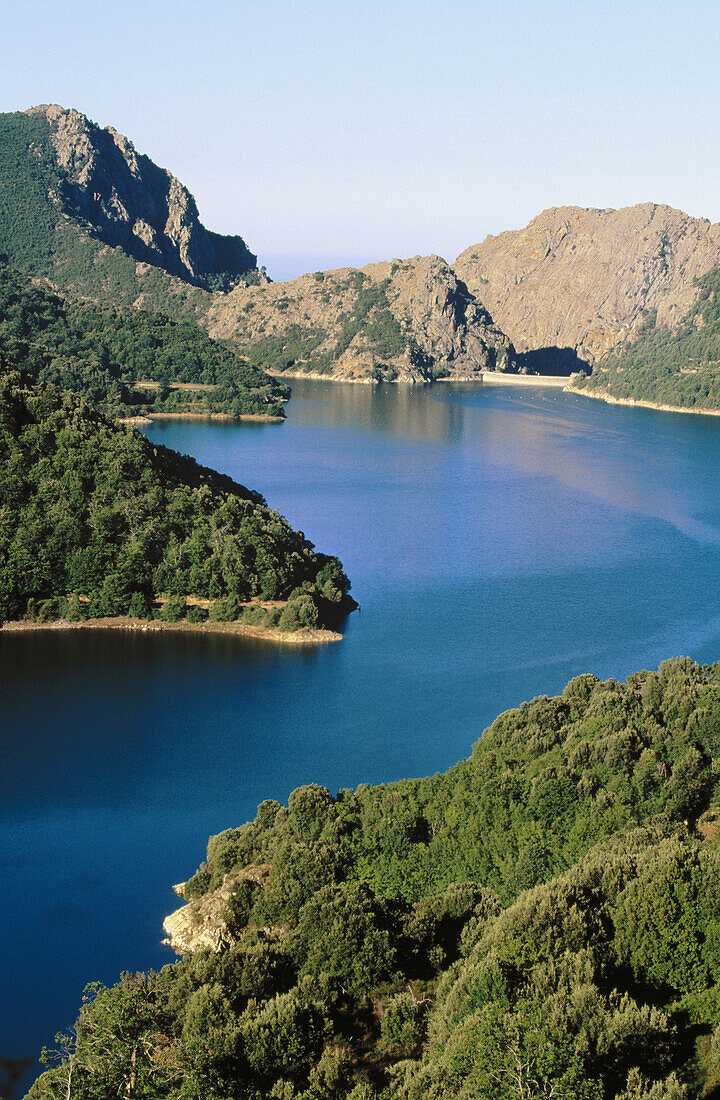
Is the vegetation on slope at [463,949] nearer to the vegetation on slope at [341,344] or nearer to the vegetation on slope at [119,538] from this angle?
the vegetation on slope at [119,538]

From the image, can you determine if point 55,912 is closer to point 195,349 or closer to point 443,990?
point 443,990

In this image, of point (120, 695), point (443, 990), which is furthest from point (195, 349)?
point (443, 990)

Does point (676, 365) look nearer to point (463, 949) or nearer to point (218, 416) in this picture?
point (218, 416)

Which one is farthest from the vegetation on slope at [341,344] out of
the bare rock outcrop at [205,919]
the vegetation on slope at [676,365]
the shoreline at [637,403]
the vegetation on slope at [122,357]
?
the bare rock outcrop at [205,919]

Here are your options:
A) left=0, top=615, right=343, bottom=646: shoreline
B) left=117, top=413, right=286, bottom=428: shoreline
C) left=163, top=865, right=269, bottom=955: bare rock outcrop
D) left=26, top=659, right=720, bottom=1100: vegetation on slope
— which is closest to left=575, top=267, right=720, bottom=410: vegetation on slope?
left=117, top=413, right=286, bottom=428: shoreline

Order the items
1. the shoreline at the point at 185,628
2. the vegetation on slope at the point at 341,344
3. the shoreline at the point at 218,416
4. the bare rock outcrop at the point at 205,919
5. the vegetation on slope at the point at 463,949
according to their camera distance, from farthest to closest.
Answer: the vegetation on slope at the point at 341,344 < the shoreline at the point at 218,416 < the shoreline at the point at 185,628 < the bare rock outcrop at the point at 205,919 < the vegetation on slope at the point at 463,949

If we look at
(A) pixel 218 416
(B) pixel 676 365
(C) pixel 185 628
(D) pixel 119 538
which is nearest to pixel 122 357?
(A) pixel 218 416
